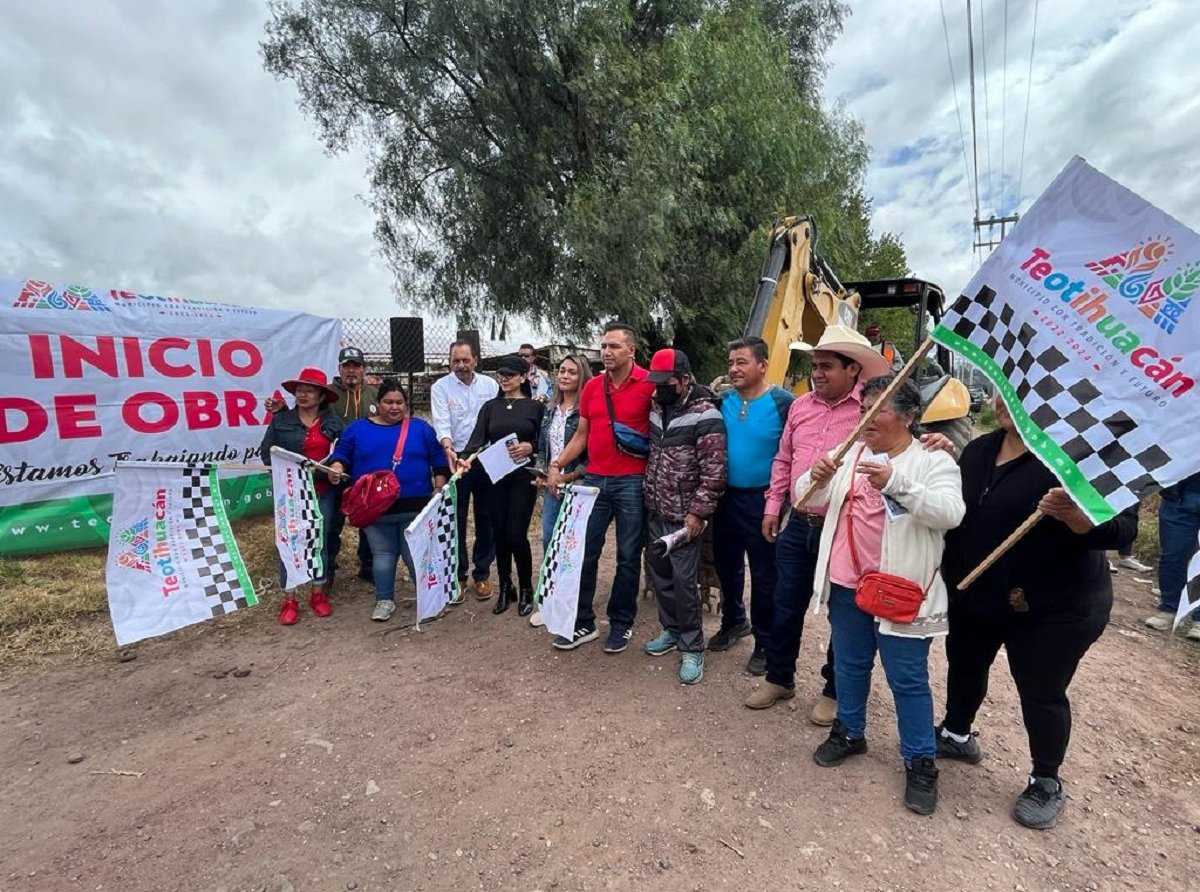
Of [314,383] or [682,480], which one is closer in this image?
[682,480]

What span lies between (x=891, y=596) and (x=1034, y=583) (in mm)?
535

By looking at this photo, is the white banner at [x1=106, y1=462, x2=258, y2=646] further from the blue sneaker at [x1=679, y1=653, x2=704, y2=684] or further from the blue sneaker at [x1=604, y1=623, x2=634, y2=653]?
the blue sneaker at [x1=679, y1=653, x2=704, y2=684]

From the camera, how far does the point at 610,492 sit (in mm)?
3963

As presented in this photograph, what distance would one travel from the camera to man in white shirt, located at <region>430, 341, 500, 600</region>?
193 inches

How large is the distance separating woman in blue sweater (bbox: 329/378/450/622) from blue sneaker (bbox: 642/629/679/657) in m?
1.87

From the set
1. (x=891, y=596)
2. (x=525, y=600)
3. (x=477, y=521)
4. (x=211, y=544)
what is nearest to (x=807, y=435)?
(x=891, y=596)

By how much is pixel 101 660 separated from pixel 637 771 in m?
3.63

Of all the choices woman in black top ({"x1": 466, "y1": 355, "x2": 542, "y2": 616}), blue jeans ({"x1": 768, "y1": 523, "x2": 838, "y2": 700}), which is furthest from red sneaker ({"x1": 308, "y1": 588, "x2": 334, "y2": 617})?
blue jeans ({"x1": 768, "y1": 523, "x2": 838, "y2": 700})

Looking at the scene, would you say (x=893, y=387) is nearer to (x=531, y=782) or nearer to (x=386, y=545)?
(x=531, y=782)

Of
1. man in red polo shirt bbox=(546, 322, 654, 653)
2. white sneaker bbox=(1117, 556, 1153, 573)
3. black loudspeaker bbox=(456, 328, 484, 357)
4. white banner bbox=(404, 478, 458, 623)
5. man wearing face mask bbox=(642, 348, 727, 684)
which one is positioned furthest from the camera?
black loudspeaker bbox=(456, 328, 484, 357)

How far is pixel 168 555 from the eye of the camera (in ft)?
12.7

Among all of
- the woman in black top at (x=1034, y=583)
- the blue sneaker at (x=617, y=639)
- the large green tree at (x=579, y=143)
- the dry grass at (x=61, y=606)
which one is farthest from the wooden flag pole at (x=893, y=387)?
the large green tree at (x=579, y=143)

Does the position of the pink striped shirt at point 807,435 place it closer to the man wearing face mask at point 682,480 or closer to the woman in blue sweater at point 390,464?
the man wearing face mask at point 682,480

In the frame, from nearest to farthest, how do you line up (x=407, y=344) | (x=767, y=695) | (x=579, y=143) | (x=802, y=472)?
(x=802, y=472)
(x=767, y=695)
(x=407, y=344)
(x=579, y=143)
